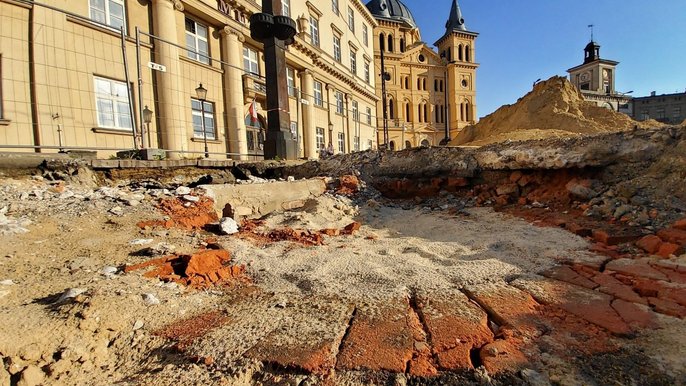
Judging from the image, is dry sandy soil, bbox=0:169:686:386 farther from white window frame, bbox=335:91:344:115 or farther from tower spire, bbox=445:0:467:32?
tower spire, bbox=445:0:467:32

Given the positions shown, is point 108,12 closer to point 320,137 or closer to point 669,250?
point 320,137

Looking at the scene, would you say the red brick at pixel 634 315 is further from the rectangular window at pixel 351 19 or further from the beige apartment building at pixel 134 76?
the rectangular window at pixel 351 19

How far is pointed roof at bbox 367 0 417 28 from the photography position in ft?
142

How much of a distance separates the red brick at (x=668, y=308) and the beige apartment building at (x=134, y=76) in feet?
25.1

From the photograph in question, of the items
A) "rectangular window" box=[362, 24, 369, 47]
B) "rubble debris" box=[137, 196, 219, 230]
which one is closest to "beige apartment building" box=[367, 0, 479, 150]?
"rectangular window" box=[362, 24, 369, 47]

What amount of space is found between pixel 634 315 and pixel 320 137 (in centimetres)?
1916

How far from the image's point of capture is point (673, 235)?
3643 millimetres

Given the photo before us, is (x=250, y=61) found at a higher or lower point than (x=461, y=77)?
lower

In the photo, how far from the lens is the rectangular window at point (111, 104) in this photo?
29.0 feet

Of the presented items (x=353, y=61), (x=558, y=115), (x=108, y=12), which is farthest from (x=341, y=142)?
(x=108, y=12)

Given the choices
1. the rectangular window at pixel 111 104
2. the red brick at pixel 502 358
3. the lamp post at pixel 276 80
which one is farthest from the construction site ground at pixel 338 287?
the rectangular window at pixel 111 104

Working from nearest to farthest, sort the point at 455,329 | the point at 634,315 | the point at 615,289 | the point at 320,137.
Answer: the point at 455,329 < the point at 634,315 < the point at 615,289 < the point at 320,137

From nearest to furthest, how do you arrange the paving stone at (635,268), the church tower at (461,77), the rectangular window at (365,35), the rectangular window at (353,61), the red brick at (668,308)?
the red brick at (668,308), the paving stone at (635,268), the rectangular window at (353,61), the rectangular window at (365,35), the church tower at (461,77)

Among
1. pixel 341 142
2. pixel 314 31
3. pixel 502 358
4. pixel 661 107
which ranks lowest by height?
pixel 502 358
